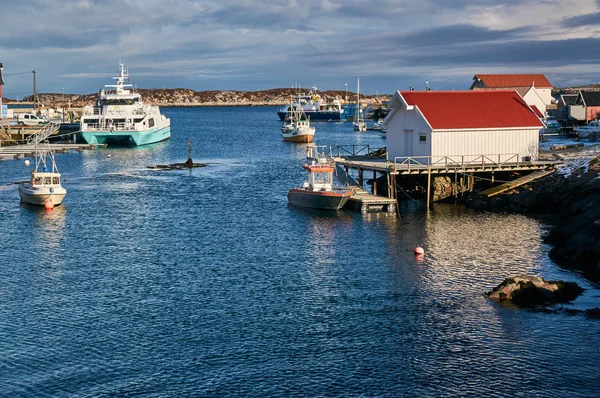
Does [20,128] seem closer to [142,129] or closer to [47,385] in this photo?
[142,129]

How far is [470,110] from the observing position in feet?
166

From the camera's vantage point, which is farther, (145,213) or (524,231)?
(145,213)

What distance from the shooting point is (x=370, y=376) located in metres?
21.8

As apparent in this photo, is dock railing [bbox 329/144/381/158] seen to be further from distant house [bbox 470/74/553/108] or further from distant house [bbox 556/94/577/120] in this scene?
distant house [bbox 470/74/553/108]

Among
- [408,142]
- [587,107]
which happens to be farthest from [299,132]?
[408,142]

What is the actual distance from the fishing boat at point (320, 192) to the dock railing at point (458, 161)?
3.91 meters

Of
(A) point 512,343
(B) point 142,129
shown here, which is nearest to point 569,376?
(A) point 512,343

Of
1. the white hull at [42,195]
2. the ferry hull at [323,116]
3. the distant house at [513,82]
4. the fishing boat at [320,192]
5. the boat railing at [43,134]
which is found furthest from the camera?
the ferry hull at [323,116]

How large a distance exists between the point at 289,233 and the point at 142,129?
61.8 meters

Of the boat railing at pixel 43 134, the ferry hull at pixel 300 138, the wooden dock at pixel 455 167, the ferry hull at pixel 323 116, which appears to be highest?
the ferry hull at pixel 323 116

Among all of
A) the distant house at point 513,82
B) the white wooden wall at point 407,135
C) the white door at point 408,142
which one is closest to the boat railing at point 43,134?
the white wooden wall at point 407,135

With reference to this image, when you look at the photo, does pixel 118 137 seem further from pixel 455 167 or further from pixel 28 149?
pixel 455 167

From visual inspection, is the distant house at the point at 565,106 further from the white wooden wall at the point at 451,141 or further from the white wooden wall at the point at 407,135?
the white wooden wall at the point at 407,135

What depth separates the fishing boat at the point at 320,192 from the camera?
151ft
